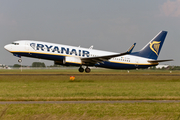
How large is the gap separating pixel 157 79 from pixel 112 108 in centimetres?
2118

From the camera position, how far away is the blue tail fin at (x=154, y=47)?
4822 cm

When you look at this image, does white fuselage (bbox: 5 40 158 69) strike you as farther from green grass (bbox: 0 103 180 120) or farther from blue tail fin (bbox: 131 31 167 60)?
green grass (bbox: 0 103 180 120)

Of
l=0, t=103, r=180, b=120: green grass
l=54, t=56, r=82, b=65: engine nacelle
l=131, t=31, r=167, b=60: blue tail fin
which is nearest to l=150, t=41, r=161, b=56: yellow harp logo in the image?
l=131, t=31, r=167, b=60: blue tail fin

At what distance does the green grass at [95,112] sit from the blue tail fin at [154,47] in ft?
117

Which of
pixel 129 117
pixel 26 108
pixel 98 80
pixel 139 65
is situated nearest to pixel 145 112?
pixel 129 117

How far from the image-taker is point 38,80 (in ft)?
97.5

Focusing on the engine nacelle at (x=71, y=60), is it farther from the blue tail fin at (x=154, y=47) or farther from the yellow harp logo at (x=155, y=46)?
the yellow harp logo at (x=155, y=46)

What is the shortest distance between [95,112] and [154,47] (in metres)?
39.4

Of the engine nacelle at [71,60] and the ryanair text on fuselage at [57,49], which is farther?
the engine nacelle at [71,60]

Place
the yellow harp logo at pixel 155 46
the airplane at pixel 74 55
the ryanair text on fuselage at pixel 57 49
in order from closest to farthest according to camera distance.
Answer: the ryanair text on fuselage at pixel 57 49 < the airplane at pixel 74 55 < the yellow harp logo at pixel 155 46

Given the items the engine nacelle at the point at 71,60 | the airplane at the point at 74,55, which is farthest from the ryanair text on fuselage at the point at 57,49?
the engine nacelle at the point at 71,60

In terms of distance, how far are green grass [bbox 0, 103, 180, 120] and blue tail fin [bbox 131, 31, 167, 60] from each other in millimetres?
35705

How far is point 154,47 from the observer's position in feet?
159

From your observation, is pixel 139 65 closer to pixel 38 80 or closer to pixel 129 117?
pixel 38 80
